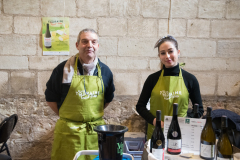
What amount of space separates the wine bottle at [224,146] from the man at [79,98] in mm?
1098

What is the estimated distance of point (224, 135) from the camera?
1.21m

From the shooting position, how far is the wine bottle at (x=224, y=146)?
1.03 meters

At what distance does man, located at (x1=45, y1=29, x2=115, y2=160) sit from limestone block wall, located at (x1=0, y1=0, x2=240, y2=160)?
731mm

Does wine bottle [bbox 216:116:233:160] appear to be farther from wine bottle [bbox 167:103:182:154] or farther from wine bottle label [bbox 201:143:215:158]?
wine bottle [bbox 167:103:182:154]

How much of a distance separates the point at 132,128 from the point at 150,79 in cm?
105

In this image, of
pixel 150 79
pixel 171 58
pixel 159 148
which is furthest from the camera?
pixel 150 79

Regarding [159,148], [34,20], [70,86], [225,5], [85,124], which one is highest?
[225,5]

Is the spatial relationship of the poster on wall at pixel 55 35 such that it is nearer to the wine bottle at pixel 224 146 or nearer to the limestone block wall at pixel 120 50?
the limestone block wall at pixel 120 50

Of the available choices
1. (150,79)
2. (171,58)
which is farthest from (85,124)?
(171,58)

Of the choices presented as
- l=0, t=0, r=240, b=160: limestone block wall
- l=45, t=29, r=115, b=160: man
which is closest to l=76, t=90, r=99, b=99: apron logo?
l=45, t=29, r=115, b=160: man

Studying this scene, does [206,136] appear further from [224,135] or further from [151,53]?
[151,53]

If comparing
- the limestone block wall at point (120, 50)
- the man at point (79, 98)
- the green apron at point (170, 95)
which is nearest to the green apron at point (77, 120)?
the man at point (79, 98)

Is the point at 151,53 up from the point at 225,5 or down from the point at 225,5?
down

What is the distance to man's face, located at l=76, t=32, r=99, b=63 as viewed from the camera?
1.93 m
